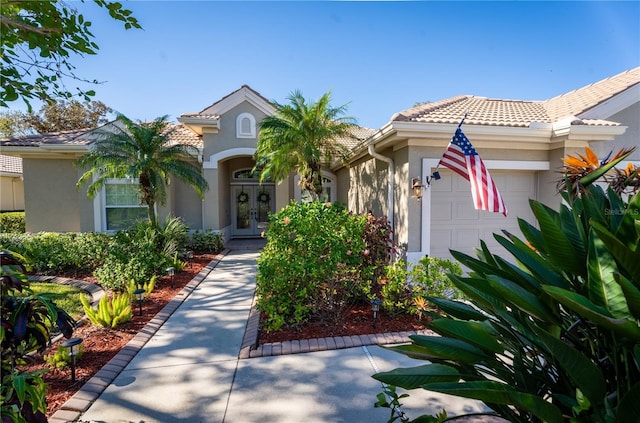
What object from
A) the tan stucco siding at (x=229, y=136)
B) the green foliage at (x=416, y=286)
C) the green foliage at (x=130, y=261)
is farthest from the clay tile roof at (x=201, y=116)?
→ the green foliage at (x=416, y=286)

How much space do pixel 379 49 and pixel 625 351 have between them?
29.9 feet

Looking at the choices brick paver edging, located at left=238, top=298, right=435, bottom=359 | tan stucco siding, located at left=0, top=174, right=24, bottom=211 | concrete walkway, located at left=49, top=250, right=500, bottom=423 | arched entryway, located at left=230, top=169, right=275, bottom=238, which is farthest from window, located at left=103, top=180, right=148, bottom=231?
tan stucco siding, located at left=0, top=174, right=24, bottom=211

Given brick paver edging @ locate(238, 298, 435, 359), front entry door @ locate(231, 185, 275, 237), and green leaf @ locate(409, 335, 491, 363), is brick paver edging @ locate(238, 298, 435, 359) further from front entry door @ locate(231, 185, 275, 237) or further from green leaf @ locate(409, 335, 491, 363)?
front entry door @ locate(231, 185, 275, 237)

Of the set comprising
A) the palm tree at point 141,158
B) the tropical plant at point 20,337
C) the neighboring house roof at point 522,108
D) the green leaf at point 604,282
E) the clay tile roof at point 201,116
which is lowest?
the tropical plant at point 20,337

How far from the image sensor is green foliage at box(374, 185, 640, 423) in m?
1.28

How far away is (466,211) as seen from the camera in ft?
25.2

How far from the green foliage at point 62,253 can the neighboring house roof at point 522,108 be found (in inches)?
362

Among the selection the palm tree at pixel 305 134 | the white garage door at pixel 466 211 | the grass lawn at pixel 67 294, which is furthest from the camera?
the palm tree at pixel 305 134

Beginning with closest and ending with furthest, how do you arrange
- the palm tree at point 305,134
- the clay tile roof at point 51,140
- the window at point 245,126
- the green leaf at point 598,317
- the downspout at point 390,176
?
1. the green leaf at point 598,317
2. the downspout at point 390,176
3. the palm tree at point 305,134
4. the clay tile roof at point 51,140
5. the window at point 245,126

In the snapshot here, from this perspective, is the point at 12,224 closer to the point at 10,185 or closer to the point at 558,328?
the point at 10,185

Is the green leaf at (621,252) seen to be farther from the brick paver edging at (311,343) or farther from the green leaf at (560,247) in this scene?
the brick paver edging at (311,343)

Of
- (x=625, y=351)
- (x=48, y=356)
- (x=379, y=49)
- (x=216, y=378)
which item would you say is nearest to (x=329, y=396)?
(x=216, y=378)

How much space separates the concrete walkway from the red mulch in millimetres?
200

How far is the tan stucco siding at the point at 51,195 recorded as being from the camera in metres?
12.6
